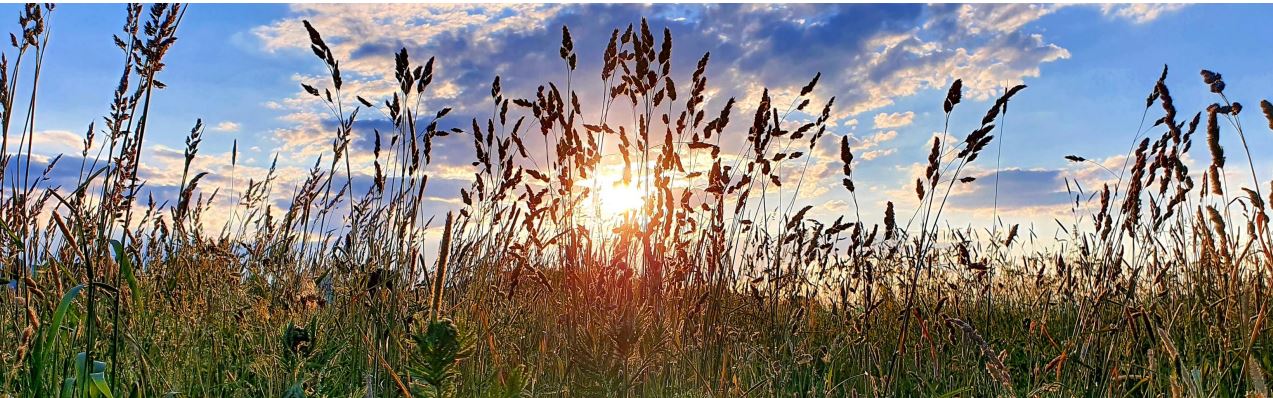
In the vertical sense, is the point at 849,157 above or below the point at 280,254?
above

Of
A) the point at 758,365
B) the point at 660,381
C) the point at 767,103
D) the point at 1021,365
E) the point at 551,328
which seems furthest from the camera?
the point at 1021,365

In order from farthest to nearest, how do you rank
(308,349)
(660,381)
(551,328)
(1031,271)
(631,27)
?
(1031,271) < (551,328) < (631,27) < (660,381) < (308,349)

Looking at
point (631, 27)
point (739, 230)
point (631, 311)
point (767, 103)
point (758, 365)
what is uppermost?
point (631, 27)

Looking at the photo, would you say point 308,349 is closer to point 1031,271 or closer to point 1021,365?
point 1021,365

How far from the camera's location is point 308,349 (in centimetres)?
189

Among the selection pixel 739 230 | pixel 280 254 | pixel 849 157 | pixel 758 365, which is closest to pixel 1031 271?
pixel 758 365

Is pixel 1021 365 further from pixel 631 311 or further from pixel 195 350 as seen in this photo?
pixel 195 350

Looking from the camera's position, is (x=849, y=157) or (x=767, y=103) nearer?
(x=849, y=157)

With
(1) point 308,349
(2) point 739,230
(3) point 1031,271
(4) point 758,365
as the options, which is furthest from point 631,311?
(3) point 1031,271

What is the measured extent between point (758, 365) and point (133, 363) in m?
2.40

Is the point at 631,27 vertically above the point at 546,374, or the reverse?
the point at 631,27

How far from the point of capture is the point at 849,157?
96.8 inches

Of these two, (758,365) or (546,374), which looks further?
(758,365)

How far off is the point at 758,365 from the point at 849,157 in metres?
1.44
